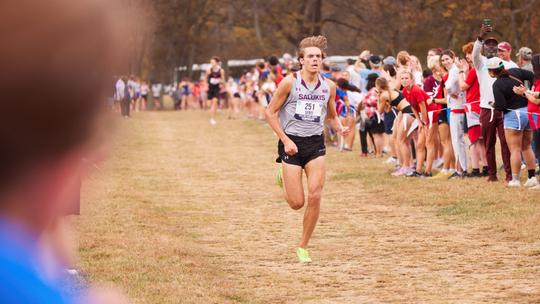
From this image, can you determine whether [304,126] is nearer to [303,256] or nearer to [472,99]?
[303,256]

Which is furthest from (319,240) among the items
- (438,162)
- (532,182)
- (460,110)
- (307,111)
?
(438,162)

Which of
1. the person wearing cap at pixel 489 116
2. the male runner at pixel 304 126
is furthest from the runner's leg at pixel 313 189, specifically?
the person wearing cap at pixel 489 116

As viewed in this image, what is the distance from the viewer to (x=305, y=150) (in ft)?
35.0

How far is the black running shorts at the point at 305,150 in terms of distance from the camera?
10.7m

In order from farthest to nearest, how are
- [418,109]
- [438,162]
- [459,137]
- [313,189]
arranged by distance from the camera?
[438,162], [418,109], [459,137], [313,189]

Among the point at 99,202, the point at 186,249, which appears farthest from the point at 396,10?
the point at 186,249

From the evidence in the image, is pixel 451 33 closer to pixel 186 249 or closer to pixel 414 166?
pixel 414 166

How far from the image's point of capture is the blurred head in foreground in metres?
1.17

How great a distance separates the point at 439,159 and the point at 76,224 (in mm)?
9271

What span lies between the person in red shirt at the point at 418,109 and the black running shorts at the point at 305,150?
7.97 metres

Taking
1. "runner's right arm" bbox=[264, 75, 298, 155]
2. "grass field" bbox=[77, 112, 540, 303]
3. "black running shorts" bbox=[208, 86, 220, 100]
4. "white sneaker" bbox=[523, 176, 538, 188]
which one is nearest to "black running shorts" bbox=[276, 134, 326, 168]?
"runner's right arm" bbox=[264, 75, 298, 155]

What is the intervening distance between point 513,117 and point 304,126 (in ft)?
20.9

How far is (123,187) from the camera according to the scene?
18609 millimetres

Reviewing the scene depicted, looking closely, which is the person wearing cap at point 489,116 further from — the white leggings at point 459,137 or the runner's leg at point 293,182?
the runner's leg at point 293,182
